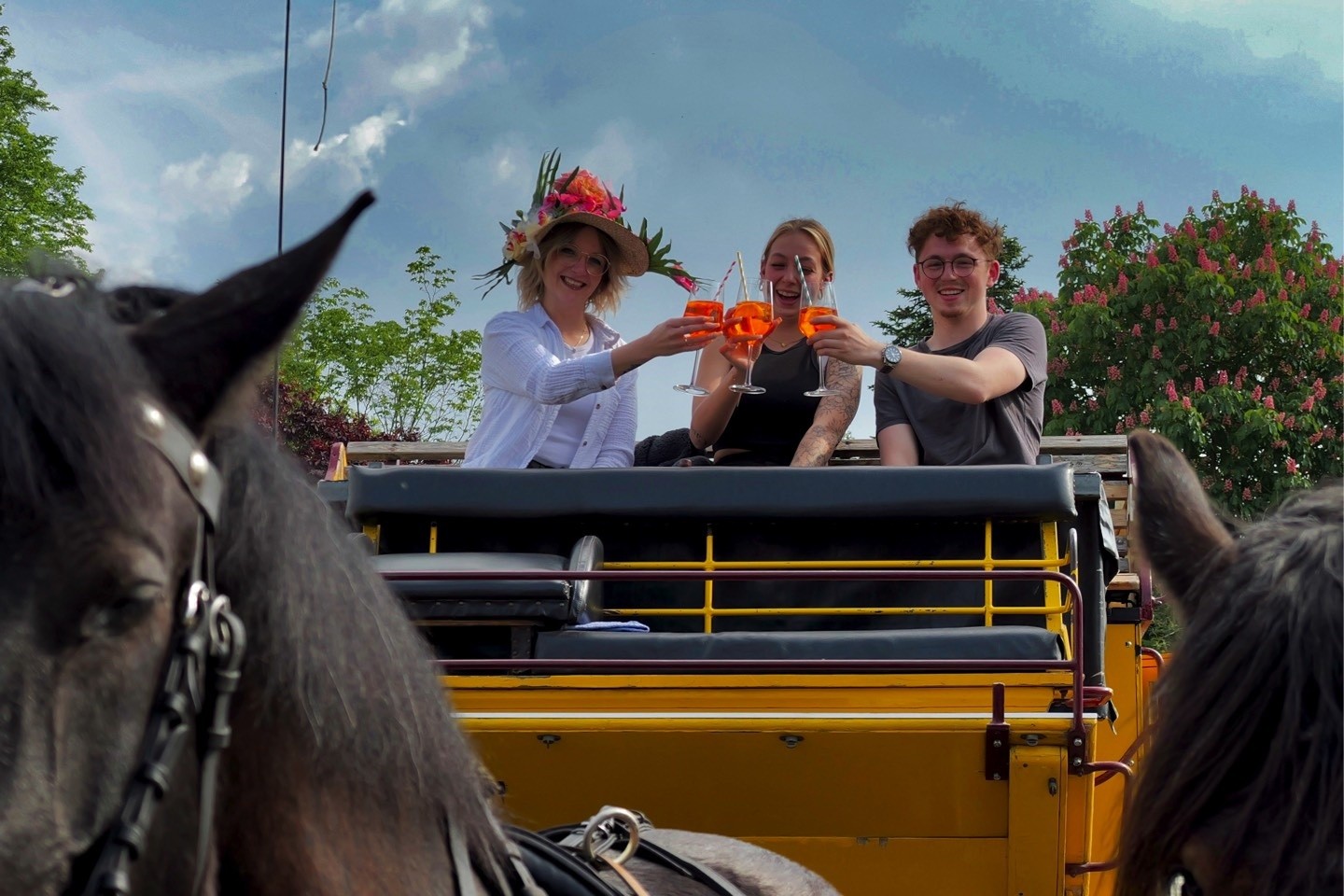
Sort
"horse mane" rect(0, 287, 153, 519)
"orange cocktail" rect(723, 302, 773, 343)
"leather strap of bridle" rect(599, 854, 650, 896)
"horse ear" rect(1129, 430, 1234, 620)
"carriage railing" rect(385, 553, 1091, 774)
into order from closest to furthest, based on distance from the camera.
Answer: "horse mane" rect(0, 287, 153, 519) → "horse ear" rect(1129, 430, 1234, 620) → "leather strap of bridle" rect(599, 854, 650, 896) → "carriage railing" rect(385, 553, 1091, 774) → "orange cocktail" rect(723, 302, 773, 343)

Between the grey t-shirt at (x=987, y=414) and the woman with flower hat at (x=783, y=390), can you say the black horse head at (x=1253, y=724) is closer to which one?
the grey t-shirt at (x=987, y=414)

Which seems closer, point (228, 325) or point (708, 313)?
point (228, 325)

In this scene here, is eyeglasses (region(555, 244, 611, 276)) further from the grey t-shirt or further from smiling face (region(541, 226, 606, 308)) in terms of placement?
the grey t-shirt

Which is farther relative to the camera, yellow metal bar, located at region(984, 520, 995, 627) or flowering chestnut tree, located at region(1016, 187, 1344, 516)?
flowering chestnut tree, located at region(1016, 187, 1344, 516)

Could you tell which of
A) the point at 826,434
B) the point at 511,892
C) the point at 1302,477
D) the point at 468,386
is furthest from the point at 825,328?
the point at 468,386

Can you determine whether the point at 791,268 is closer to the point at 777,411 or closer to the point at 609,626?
the point at 777,411

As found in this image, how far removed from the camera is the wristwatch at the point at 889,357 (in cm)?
389

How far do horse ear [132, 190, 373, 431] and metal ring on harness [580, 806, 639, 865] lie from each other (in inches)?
45.1

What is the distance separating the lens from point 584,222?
14.0 feet

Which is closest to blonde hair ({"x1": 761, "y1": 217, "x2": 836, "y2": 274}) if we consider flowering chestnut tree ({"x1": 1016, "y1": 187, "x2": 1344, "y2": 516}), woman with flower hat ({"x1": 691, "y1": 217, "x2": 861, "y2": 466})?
woman with flower hat ({"x1": 691, "y1": 217, "x2": 861, "y2": 466})

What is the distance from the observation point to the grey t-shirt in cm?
417

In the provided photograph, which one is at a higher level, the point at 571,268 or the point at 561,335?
the point at 571,268

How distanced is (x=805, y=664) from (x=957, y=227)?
66.9 inches

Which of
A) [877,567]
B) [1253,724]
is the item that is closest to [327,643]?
[1253,724]
